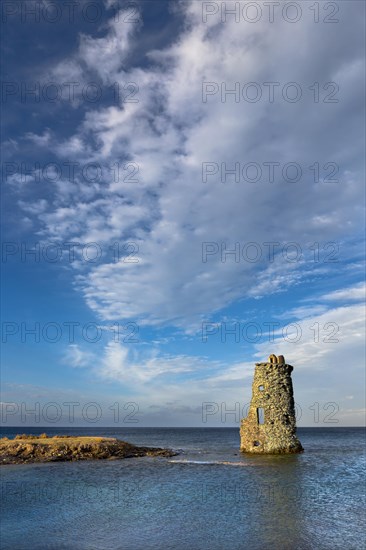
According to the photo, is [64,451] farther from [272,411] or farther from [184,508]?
[184,508]

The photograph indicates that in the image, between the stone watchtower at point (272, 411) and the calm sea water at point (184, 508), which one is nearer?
the calm sea water at point (184, 508)

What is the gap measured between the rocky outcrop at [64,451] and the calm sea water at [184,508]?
17.6 feet

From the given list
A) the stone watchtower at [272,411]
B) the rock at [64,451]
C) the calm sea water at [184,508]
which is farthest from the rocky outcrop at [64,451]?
the stone watchtower at [272,411]

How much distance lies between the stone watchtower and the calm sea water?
7.39 meters

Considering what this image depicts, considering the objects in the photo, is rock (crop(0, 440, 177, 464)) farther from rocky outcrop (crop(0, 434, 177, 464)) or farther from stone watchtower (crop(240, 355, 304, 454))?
stone watchtower (crop(240, 355, 304, 454))

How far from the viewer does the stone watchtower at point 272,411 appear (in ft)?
141

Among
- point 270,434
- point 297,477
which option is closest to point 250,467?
point 297,477

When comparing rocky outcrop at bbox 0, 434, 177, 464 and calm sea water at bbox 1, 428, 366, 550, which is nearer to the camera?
calm sea water at bbox 1, 428, 366, 550

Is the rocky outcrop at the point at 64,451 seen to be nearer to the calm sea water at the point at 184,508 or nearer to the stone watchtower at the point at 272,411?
the calm sea water at the point at 184,508

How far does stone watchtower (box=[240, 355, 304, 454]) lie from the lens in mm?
42969

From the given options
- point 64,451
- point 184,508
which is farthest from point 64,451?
point 184,508

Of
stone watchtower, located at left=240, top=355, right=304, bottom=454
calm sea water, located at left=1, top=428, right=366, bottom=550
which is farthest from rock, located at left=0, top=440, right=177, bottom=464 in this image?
stone watchtower, located at left=240, top=355, right=304, bottom=454

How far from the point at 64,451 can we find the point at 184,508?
1023 inches

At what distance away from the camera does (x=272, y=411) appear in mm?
42875
